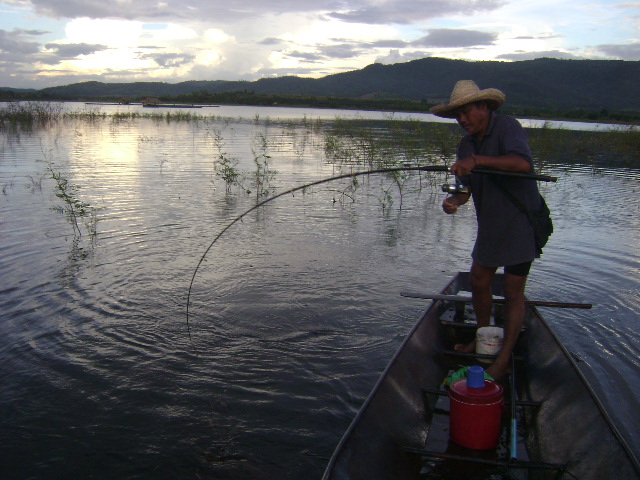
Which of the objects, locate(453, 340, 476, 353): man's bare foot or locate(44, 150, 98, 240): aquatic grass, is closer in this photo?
locate(453, 340, 476, 353): man's bare foot

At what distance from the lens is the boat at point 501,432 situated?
2674 mm

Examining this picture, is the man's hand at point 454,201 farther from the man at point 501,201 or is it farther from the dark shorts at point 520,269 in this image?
the dark shorts at point 520,269

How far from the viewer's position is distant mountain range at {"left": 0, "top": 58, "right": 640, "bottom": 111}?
317 feet

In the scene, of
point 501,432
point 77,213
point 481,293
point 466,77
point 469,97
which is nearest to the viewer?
point 501,432

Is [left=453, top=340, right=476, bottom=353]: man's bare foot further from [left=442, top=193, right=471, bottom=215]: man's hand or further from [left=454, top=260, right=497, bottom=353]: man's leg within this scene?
[left=442, top=193, right=471, bottom=215]: man's hand

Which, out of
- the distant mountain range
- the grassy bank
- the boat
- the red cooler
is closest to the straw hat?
the boat

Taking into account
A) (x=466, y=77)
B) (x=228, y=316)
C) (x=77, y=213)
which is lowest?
(x=228, y=316)

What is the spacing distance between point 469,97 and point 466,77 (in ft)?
365

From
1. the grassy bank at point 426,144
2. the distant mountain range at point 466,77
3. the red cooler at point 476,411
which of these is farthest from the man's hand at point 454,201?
the distant mountain range at point 466,77

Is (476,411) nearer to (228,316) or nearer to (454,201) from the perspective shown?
(454,201)

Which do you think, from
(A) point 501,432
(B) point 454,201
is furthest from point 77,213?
(A) point 501,432

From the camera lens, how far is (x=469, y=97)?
3678mm

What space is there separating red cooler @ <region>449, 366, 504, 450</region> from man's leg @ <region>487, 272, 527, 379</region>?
604mm

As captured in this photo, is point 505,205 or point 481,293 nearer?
point 505,205
